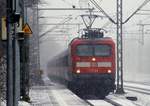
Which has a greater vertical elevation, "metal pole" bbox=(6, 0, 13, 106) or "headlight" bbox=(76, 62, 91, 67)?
"metal pole" bbox=(6, 0, 13, 106)

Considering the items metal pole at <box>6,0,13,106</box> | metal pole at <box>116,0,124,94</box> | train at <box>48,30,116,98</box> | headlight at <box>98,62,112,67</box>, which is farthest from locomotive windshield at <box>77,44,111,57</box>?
metal pole at <box>6,0,13,106</box>

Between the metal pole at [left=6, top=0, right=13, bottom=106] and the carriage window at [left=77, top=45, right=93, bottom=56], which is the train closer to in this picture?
the carriage window at [left=77, top=45, right=93, bottom=56]

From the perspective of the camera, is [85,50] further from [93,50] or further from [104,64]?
[104,64]

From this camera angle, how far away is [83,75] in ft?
101

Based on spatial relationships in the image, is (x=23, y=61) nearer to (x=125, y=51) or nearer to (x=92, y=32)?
(x=92, y=32)

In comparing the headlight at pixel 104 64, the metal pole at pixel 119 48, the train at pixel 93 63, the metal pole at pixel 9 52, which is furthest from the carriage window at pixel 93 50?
the metal pole at pixel 9 52

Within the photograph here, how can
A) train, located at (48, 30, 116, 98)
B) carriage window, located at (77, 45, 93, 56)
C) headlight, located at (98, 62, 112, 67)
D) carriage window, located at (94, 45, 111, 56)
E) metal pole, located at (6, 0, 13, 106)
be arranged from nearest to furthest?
metal pole, located at (6, 0, 13, 106), train, located at (48, 30, 116, 98), headlight, located at (98, 62, 112, 67), carriage window, located at (94, 45, 111, 56), carriage window, located at (77, 45, 93, 56)

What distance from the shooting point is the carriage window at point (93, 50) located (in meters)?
31.0

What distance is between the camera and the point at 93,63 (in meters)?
31.0

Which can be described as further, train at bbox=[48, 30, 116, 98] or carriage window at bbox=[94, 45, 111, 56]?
carriage window at bbox=[94, 45, 111, 56]

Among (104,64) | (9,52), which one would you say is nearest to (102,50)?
(104,64)

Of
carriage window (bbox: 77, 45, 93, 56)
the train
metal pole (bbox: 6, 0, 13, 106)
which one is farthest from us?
carriage window (bbox: 77, 45, 93, 56)

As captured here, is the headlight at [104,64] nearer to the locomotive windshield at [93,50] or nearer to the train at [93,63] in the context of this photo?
the train at [93,63]

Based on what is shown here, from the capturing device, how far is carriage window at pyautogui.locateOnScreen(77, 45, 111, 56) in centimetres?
3105
